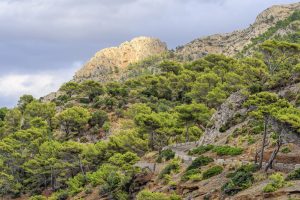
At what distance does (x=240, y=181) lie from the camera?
3903 centimetres

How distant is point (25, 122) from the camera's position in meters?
109

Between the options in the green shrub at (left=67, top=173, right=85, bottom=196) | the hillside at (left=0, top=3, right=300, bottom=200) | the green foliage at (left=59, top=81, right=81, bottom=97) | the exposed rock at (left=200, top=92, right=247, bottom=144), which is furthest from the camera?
the green foliage at (left=59, top=81, right=81, bottom=97)

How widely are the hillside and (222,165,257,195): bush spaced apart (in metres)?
0.08

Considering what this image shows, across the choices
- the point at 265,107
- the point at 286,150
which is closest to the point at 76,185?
the point at 286,150

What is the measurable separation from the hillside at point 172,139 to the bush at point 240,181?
0.27 feet

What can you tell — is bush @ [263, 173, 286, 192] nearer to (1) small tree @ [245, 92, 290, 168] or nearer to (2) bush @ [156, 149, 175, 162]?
(1) small tree @ [245, 92, 290, 168]

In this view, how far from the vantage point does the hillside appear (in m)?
41.7

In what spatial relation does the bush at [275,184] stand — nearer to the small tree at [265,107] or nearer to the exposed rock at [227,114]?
the small tree at [265,107]

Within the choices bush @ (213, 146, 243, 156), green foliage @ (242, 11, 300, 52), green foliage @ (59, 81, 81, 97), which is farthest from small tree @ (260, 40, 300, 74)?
green foliage @ (242, 11, 300, 52)

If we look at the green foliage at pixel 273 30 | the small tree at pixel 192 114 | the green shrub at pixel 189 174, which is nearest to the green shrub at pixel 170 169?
the green shrub at pixel 189 174

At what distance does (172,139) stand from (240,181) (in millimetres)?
41930

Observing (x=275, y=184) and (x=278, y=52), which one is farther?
(x=278, y=52)

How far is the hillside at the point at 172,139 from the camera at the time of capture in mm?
41659

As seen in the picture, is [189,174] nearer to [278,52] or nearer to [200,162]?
[200,162]
